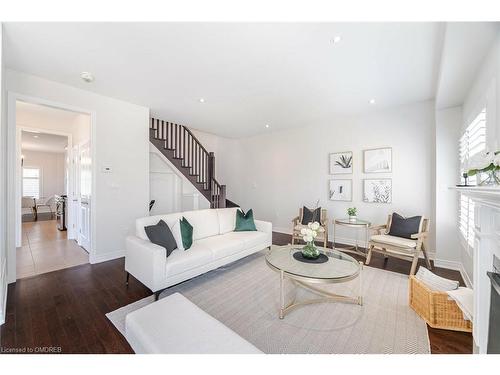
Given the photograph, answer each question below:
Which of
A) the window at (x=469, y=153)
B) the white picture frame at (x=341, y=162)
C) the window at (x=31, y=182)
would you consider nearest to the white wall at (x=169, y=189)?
the white picture frame at (x=341, y=162)

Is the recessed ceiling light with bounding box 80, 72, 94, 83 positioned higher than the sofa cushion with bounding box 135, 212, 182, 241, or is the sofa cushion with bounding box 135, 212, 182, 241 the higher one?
the recessed ceiling light with bounding box 80, 72, 94, 83

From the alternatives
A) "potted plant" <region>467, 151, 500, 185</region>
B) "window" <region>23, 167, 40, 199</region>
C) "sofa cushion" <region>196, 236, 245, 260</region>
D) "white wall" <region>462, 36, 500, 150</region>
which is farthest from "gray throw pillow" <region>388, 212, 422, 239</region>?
"window" <region>23, 167, 40, 199</region>

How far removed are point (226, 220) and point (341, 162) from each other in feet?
8.88

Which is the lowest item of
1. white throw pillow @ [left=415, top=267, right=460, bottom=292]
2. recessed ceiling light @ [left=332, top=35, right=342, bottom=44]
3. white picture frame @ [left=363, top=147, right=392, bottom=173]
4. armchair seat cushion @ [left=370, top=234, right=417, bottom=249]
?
white throw pillow @ [left=415, top=267, right=460, bottom=292]

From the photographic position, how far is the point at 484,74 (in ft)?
6.88

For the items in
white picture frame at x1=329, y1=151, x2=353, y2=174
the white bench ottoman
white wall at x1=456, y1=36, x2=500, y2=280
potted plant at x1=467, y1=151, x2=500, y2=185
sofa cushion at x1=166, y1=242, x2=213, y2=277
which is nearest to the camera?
the white bench ottoman

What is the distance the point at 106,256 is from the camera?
3404mm

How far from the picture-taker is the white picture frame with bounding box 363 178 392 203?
152 inches

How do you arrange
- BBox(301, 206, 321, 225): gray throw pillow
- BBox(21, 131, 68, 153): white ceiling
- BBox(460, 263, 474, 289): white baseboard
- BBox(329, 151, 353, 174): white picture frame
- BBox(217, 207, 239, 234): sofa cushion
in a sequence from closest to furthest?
BBox(460, 263, 474, 289): white baseboard < BBox(217, 207, 239, 234): sofa cushion < BBox(301, 206, 321, 225): gray throw pillow < BBox(329, 151, 353, 174): white picture frame < BBox(21, 131, 68, 153): white ceiling

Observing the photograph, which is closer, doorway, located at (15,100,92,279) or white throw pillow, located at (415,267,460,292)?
white throw pillow, located at (415,267,460,292)

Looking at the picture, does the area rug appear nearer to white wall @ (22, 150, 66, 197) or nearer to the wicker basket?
the wicker basket

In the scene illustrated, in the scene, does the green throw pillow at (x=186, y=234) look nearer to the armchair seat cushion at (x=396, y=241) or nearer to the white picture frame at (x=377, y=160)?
the armchair seat cushion at (x=396, y=241)

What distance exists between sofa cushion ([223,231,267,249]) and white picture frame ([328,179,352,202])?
1947 millimetres

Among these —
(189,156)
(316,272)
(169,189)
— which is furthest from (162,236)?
(189,156)
